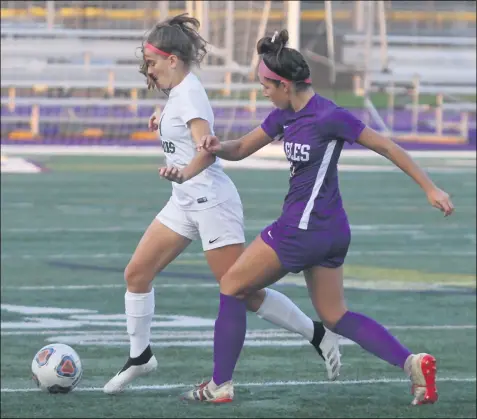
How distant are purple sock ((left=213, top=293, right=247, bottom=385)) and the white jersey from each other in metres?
0.45

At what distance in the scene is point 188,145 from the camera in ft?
21.7

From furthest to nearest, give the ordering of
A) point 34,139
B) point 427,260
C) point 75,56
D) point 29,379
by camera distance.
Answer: point 75,56 → point 34,139 → point 427,260 → point 29,379

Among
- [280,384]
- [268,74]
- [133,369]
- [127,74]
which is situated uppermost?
[268,74]

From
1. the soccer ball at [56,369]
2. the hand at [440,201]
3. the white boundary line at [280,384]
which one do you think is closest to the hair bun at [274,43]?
the hand at [440,201]

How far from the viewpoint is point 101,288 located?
14.5 meters

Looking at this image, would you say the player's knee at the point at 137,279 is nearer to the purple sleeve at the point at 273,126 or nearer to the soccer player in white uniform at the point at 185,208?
the soccer player in white uniform at the point at 185,208

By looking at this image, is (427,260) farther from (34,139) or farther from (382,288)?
(34,139)

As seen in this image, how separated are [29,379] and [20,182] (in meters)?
13.3

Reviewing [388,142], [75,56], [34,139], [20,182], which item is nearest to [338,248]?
[388,142]

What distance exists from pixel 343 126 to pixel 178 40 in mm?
741

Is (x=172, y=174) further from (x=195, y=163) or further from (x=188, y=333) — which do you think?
(x=188, y=333)

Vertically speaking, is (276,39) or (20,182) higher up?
(276,39)

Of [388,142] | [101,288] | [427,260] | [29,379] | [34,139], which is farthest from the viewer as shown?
[34,139]

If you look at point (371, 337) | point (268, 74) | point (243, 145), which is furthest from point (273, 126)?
point (371, 337)
